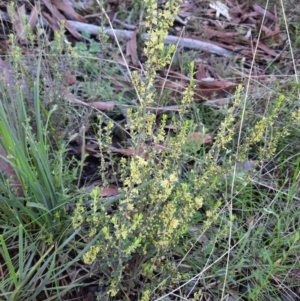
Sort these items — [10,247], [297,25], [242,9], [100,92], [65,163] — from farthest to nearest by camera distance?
[242,9], [297,25], [100,92], [65,163], [10,247]

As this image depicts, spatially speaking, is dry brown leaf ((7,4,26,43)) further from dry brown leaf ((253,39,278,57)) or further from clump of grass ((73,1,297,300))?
dry brown leaf ((253,39,278,57))

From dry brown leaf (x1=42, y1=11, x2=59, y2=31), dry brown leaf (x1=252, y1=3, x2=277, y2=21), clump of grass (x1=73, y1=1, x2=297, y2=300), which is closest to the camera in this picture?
clump of grass (x1=73, y1=1, x2=297, y2=300)

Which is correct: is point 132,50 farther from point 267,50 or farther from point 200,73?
point 267,50

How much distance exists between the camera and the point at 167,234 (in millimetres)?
1304

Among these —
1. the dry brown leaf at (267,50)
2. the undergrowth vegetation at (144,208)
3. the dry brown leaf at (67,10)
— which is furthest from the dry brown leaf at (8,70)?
the dry brown leaf at (267,50)

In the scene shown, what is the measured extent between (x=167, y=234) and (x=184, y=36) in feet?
5.15

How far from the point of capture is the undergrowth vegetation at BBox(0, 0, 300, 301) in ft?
4.35

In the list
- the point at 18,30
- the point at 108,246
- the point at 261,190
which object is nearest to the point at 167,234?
the point at 108,246

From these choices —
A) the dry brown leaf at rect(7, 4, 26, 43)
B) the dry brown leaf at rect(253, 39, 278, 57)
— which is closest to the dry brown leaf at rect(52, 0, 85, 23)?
the dry brown leaf at rect(7, 4, 26, 43)

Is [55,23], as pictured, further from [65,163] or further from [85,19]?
[65,163]

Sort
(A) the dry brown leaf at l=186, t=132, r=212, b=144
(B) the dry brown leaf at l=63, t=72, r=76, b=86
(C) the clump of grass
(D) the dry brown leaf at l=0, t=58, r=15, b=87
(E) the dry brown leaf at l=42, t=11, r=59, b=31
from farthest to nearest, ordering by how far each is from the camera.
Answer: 1. (E) the dry brown leaf at l=42, t=11, r=59, b=31
2. (B) the dry brown leaf at l=63, t=72, r=76, b=86
3. (D) the dry brown leaf at l=0, t=58, r=15, b=87
4. (A) the dry brown leaf at l=186, t=132, r=212, b=144
5. (C) the clump of grass

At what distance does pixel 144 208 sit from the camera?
5.04 ft

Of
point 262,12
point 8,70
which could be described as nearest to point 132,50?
point 8,70

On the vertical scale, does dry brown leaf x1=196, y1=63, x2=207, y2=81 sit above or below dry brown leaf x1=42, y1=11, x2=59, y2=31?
below
